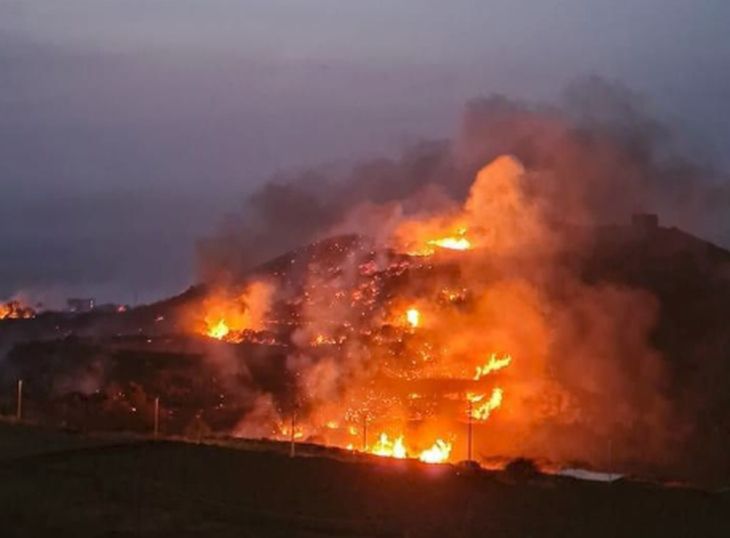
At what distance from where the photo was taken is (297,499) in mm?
21469

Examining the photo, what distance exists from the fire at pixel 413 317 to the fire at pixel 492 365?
18.6 ft

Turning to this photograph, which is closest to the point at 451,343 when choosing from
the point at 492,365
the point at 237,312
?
the point at 492,365

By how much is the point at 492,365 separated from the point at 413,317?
7.04 metres

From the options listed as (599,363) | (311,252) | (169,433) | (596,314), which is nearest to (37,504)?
(169,433)

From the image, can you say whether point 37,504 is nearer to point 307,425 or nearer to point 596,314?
point 307,425

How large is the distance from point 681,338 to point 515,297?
28.2ft

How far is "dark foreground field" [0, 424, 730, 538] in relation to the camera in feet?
61.0

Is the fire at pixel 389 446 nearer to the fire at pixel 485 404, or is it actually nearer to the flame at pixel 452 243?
the fire at pixel 485 404

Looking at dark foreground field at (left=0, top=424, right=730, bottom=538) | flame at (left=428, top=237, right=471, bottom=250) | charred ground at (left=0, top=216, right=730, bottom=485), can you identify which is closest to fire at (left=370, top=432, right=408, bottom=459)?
charred ground at (left=0, top=216, right=730, bottom=485)

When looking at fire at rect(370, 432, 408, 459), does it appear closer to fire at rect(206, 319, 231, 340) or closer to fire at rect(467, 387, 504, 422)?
fire at rect(467, 387, 504, 422)

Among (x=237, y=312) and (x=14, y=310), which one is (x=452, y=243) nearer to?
(x=237, y=312)

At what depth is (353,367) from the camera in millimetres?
49188

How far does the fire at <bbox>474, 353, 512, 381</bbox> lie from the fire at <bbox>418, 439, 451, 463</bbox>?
9625 millimetres

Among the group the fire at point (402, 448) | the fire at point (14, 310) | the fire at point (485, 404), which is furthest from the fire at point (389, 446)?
the fire at point (14, 310)
